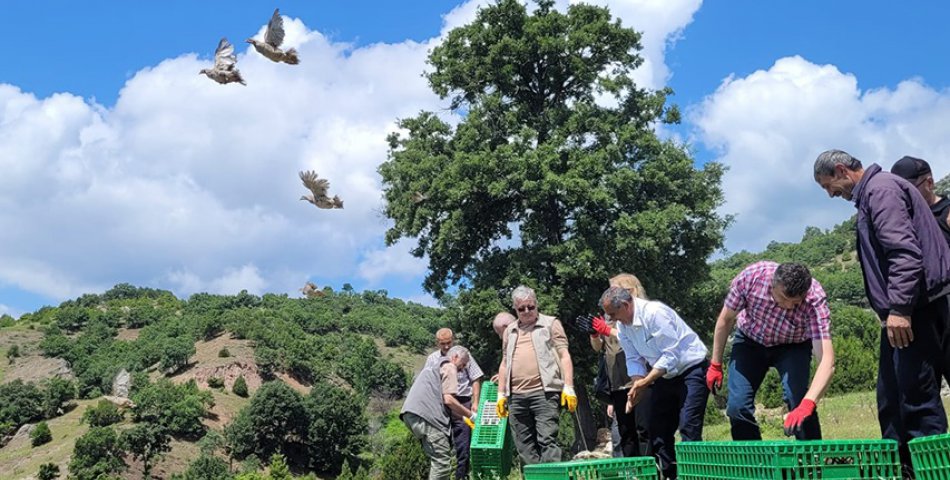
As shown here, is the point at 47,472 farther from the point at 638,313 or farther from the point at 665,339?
the point at 665,339

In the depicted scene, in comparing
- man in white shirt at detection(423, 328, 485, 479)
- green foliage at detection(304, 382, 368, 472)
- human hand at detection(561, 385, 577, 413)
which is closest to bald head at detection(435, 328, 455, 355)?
man in white shirt at detection(423, 328, 485, 479)

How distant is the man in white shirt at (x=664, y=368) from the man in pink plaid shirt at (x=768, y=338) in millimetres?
176

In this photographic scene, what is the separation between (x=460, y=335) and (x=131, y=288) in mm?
140651

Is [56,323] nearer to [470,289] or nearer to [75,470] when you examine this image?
[75,470]

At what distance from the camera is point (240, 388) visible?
85.1m

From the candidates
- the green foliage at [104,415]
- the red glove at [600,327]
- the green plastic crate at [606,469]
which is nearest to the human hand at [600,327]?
the red glove at [600,327]

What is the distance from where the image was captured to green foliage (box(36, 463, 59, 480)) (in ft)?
189

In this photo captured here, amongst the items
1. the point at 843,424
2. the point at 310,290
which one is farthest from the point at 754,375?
the point at 310,290

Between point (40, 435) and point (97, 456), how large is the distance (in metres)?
14.6

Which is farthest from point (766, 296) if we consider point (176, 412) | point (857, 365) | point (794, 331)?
point (176, 412)

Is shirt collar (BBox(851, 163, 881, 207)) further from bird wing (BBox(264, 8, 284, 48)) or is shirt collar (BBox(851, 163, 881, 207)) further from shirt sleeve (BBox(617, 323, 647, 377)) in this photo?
bird wing (BBox(264, 8, 284, 48))

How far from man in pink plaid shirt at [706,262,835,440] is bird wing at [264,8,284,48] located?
9529 mm

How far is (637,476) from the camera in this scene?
3562 millimetres

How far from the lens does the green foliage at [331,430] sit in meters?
73.9
